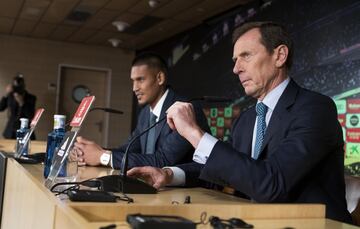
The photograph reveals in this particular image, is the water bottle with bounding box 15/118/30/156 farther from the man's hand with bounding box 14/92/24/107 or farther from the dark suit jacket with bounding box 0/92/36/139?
the man's hand with bounding box 14/92/24/107

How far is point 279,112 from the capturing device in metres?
1.39

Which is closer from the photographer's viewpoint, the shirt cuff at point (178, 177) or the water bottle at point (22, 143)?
the shirt cuff at point (178, 177)

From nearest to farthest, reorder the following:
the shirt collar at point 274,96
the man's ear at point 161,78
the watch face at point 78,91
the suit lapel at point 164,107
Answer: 1. the shirt collar at point 274,96
2. the suit lapel at point 164,107
3. the man's ear at point 161,78
4. the watch face at point 78,91

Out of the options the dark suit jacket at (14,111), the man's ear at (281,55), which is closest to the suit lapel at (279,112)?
the man's ear at (281,55)

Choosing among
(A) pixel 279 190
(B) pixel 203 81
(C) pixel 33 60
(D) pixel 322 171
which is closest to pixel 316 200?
(D) pixel 322 171

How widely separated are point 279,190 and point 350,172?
2594mm

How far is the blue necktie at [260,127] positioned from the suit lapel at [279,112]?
0.26 feet

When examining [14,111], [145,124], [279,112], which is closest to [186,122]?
[279,112]

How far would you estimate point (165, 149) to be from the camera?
189 centimetres

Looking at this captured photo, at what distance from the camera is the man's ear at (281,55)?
1.49 metres

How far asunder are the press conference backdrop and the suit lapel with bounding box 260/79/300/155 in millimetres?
2250

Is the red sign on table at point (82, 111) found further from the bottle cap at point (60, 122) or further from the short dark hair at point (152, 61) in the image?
the short dark hair at point (152, 61)

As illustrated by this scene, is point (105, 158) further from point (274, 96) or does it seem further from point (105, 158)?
point (274, 96)

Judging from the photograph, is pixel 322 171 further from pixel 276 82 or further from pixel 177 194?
pixel 177 194
